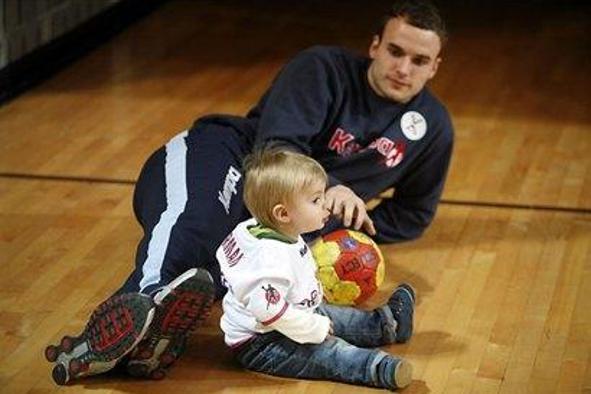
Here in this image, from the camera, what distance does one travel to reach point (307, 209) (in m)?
2.61

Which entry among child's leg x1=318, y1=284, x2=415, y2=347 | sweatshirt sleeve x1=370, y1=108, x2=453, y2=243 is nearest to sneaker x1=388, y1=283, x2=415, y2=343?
child's leg x1=318, y1=284, x2=415, y2=347

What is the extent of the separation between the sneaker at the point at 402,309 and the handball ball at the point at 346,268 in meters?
0.07

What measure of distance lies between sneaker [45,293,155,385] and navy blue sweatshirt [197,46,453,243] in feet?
2.48

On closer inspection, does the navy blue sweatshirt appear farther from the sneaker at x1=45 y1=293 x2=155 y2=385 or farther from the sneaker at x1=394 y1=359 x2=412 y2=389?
the sneaker at x1=45 y1=293 x2=155 y2=385

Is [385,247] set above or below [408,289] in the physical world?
below

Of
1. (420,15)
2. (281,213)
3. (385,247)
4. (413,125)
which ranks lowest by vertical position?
(385,247)

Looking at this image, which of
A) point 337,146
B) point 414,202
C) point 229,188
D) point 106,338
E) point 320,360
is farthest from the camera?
point 414,202

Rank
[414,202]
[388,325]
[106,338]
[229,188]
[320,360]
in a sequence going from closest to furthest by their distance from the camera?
[106,338] → [320,360] → [388,325] → [229,188] → [414,202]

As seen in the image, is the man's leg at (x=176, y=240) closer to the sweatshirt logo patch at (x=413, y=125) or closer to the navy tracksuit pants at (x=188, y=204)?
the navy tracksuit pants at (x=188, y=204)

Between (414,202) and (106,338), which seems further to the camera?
(414,202)

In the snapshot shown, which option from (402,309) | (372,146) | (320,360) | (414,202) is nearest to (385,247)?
(414,202)

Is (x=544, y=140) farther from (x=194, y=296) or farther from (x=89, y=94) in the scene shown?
(x=194, y=296)

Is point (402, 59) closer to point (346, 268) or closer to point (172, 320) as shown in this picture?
point (346, 268)

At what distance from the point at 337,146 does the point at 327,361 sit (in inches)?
28.9
